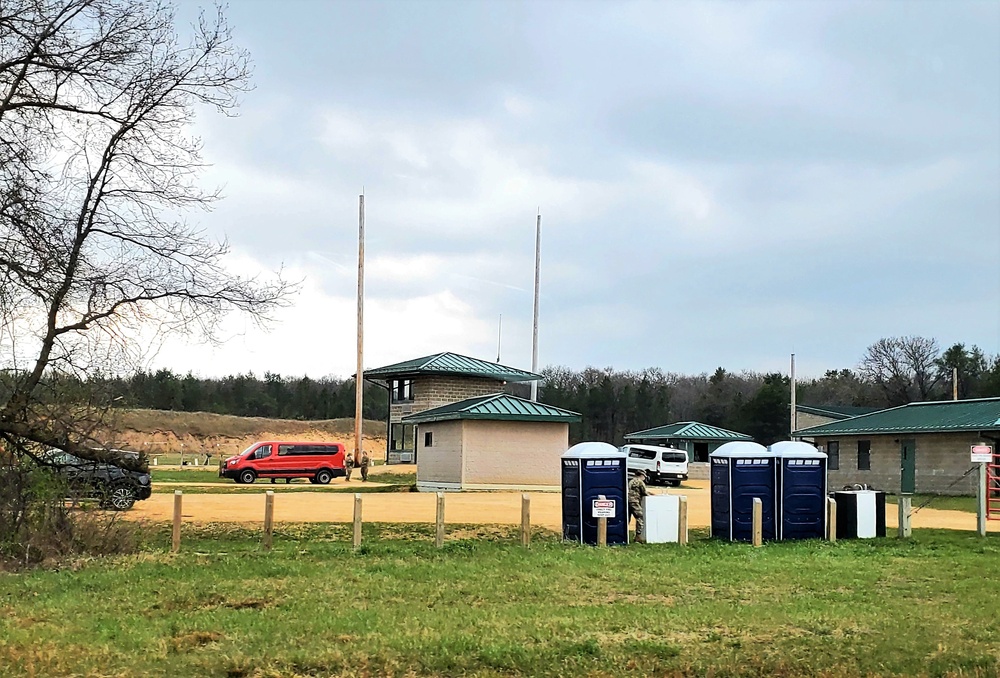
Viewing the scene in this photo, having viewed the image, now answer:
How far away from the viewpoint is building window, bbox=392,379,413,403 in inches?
2363

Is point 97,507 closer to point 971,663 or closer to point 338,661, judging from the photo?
point 338,661

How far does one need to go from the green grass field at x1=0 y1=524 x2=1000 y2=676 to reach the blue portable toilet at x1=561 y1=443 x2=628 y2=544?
1106 mm

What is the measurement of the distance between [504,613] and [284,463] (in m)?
39.7

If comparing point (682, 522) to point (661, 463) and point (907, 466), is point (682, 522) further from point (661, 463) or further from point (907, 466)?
point (661, 463)

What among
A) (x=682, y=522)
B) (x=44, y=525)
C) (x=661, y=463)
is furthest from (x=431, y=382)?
(x=44, y=525)

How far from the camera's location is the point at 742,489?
1989 centimetres

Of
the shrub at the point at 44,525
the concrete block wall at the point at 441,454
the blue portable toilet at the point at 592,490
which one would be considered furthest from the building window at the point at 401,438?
the shrub at the point at 44,525

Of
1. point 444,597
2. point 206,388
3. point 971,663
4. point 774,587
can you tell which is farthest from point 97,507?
point 206,388

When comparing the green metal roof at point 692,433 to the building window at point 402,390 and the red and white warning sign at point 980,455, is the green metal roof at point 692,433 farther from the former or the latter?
the red and white warning sign at point 980,455

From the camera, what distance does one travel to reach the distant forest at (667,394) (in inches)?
3492

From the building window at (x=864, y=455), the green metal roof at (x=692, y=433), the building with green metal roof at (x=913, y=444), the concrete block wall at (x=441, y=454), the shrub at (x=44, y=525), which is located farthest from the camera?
the green metal roof at (x=692, y=433)

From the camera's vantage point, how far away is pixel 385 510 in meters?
27.3

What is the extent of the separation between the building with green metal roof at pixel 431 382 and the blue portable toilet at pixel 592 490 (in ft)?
127

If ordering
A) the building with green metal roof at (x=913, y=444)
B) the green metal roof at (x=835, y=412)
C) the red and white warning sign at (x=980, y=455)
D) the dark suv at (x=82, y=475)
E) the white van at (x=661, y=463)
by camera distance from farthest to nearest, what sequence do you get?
the green metal roof at (x=835, y=412) < the white van at (x=661, y=463) < the building with green metal roof at (x=913, y=444) < the red and white warning sign at (x=980, y=455) < the dark suv at (x=82, y=475)
